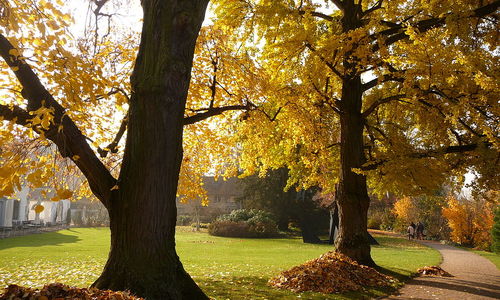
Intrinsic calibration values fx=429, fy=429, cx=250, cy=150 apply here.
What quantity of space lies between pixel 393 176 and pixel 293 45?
14.2 ft

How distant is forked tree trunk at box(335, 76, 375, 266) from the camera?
40.5 feet

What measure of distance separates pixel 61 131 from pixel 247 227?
27.1m

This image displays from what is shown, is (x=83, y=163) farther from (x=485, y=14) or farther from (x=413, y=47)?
(x=485, y=14)

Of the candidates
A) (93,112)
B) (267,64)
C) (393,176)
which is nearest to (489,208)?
(393,176)

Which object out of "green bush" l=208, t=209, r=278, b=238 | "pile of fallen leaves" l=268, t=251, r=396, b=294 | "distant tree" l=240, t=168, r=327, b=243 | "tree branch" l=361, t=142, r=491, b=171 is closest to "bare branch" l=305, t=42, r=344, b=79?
"tree branch" l=361, t=142, r=491, b=171

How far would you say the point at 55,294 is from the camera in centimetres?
479

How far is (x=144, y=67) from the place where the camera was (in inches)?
244

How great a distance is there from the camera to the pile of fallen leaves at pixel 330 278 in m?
9.19

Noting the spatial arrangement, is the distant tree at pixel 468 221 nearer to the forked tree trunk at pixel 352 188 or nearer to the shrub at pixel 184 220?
the forked tree trunk at pixel 352 188

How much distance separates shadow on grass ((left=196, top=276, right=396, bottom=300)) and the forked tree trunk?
2616mm

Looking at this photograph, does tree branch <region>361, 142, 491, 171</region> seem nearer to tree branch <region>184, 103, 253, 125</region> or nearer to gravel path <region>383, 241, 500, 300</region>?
gravel path <region>383, 241, 500, 300</region>

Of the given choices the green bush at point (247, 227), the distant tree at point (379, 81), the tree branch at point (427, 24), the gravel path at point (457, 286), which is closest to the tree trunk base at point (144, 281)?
the gravel path at point (457, 286)

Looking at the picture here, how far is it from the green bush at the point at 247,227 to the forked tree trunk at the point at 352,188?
20.0m

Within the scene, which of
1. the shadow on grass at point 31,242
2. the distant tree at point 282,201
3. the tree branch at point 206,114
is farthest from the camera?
the distant tree at point 282,201
